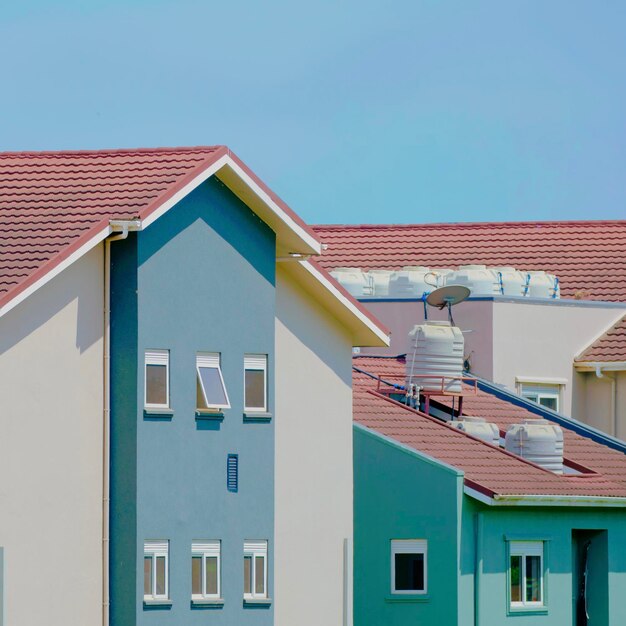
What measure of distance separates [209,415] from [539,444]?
9821 mm

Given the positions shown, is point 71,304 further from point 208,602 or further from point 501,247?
point 501,247

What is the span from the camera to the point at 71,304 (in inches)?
1452

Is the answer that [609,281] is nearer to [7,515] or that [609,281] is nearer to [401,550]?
[401,550]

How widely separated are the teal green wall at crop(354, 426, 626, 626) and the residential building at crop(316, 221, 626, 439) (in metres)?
8.18

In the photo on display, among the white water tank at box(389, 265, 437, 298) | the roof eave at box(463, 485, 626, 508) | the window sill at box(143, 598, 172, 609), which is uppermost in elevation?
the white water tank at box(389, 265, 437, 298)

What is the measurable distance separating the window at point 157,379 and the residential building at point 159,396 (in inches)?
1.5

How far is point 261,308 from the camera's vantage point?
39562 mm

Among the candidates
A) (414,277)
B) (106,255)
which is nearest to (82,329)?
(106,255)

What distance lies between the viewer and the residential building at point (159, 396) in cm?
3631

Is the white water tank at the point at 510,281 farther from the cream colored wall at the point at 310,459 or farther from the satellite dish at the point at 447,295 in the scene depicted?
the cream colored wall at the point at 310,459

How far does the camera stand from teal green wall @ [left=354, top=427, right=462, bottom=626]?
140 feet

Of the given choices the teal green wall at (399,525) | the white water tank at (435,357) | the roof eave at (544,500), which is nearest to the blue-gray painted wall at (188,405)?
the teal green wall at (399,525)

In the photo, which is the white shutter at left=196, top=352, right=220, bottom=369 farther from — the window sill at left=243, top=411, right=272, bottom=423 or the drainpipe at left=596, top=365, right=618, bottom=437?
the drainpipe at left=596, top=365, right=618, bottom=437

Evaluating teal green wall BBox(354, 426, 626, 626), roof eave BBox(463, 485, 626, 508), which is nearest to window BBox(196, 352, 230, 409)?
teal green wall BBox(354, 426, 626, 626)
